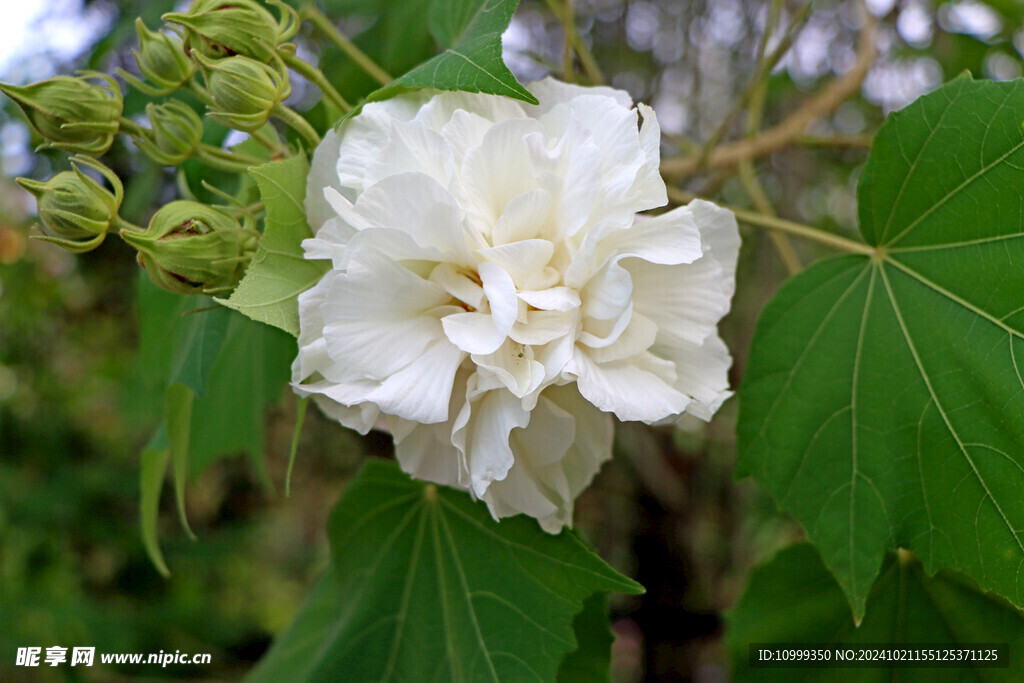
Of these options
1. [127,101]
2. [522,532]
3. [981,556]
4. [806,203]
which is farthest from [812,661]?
[806,203]

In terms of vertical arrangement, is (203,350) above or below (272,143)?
below

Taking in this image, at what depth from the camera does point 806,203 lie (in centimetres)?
213


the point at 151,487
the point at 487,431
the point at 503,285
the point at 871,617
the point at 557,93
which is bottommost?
the point at 871,617

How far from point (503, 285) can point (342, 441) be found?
1.83 m

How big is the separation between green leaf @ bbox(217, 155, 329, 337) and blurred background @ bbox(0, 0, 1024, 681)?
43.9 inches

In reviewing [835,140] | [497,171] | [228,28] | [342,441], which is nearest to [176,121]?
[228,28]

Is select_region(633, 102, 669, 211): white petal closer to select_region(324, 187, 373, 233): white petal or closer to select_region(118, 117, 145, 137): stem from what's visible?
select_region(324, 187, 373, 233): white petal

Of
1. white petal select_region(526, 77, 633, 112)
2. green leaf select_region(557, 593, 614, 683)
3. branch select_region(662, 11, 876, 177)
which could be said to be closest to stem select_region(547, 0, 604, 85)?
branch select_region(662, 11, 876, 177)

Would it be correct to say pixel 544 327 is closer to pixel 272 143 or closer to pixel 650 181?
pixel 650 181

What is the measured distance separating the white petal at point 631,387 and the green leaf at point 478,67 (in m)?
0.19

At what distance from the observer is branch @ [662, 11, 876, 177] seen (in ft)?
3.24

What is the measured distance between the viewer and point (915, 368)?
26.2 inches

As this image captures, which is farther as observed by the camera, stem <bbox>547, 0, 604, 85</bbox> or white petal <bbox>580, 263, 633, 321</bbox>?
stem <bbox>547, 0, 604, 85</bbox>

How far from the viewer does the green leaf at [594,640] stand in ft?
2.60
